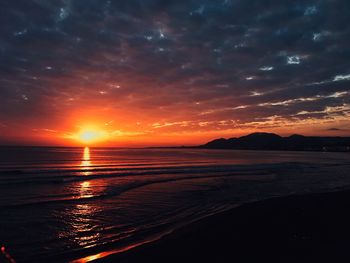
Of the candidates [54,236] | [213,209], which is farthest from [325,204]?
[54,236]

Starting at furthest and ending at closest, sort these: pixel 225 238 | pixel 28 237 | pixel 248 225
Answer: pixel 248 225 < pixel 28 237 < pixel 225 238

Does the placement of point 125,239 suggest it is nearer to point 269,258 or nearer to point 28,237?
point 28,237

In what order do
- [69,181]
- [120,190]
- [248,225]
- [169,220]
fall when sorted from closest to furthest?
[248,225], [169,220], [120,190], [69,181]

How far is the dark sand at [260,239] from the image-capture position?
8266 mm

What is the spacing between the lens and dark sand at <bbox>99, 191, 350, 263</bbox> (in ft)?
27.1

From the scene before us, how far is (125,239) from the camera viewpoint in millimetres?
10484

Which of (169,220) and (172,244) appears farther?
(169,220)

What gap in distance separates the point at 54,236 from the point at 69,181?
17704 millimetres

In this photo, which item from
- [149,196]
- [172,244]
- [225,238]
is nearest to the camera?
[172,244]

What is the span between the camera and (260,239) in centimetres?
985

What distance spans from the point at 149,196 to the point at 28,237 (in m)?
10.1

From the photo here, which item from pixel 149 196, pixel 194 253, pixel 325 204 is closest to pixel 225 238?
pixel 194 253

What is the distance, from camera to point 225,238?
9883mm

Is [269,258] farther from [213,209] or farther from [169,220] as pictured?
[213,209]
